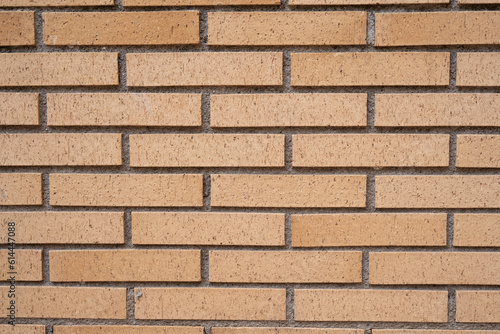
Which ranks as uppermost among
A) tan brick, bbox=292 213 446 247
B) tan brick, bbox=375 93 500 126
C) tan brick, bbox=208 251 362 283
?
tan brick, bbox=375 93 500 126

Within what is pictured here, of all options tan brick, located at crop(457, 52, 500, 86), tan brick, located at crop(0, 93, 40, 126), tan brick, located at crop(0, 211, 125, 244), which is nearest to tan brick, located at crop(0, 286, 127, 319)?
tan brick, located at crop(0, 211, 125, 244)

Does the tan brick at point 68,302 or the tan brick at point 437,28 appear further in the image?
the tan brick at point 68,302

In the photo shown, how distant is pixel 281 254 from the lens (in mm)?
1376

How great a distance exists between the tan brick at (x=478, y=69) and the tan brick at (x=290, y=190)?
1.89 feet

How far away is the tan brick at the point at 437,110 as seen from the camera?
1319 millimetres

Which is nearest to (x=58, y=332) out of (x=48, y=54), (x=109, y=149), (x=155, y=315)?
(x=155, y=315)

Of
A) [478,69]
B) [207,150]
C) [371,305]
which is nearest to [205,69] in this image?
[207,150]

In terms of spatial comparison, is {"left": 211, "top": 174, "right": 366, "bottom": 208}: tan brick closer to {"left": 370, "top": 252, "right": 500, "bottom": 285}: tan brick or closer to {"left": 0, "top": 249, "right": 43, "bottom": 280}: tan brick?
{"left": 370, "top": 252, "right": 500, "bottom": 285}: tan brick

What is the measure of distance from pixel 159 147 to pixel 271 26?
68 cm

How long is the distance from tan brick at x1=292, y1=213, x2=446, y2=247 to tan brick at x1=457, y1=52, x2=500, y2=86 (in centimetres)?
56

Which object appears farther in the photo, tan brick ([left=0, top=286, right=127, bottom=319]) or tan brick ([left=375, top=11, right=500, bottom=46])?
tan brick ([left=0, top=286, right=127, bottom=319])

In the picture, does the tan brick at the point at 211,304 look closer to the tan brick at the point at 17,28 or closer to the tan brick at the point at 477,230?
the tan brick at the point at 477,230

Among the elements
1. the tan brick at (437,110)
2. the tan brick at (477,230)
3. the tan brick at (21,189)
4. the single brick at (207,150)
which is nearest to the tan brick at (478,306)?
the tan brick at (477,230)

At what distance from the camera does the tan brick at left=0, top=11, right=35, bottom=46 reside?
135cm
